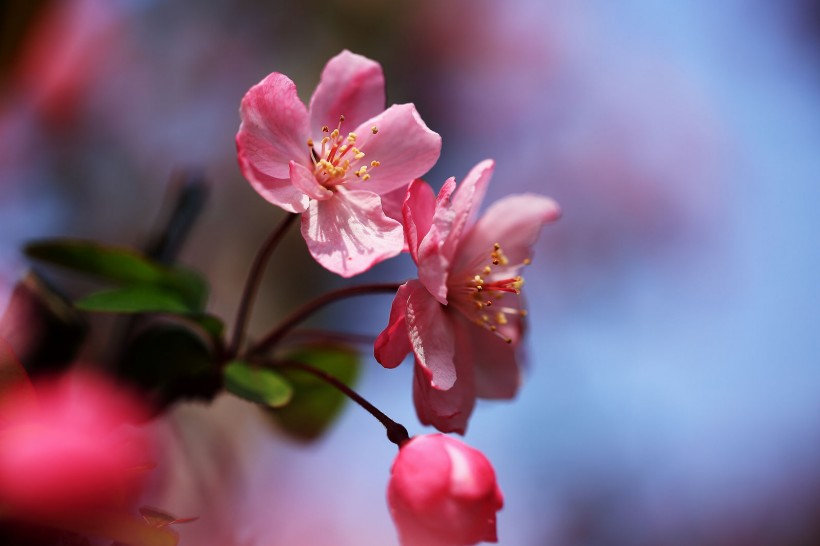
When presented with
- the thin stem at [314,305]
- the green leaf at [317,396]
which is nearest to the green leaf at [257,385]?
the thin stem at [314,305]

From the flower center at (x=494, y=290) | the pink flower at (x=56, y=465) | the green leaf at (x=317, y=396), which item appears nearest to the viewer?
the pink flower at (x=56, y=465)

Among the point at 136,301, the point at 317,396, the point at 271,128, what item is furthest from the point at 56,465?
the point at 317,396

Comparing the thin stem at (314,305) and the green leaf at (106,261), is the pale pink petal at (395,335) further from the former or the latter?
the green leaf at (106,261)

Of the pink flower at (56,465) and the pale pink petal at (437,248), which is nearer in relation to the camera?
the pink flower at (56,465)

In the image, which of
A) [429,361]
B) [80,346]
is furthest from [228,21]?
[429,361]

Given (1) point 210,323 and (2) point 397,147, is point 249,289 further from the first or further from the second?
(2) point 397,147

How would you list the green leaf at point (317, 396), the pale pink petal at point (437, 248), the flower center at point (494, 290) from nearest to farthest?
the pale pink petal at point (437, 248) < the flower center at point (494, 290) < the green leaf at point (317, 396)

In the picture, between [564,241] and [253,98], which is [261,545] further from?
[564,241]
